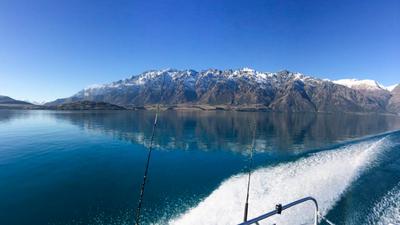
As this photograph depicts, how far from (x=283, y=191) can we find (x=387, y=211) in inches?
393

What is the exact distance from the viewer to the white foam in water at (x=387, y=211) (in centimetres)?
2228

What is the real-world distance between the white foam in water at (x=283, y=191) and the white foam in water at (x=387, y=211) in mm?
3771

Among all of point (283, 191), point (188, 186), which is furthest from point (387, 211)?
point (188, 186)

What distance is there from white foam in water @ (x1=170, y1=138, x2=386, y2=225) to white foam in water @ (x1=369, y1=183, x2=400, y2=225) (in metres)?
3.77

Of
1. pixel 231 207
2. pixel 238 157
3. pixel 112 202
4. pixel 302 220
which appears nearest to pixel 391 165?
pixel 238 157

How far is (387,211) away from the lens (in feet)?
79.7

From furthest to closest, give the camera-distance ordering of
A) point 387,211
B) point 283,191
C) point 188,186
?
point 188,186 → point 283,191 → point 387,211

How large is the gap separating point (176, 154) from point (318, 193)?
1239 inches

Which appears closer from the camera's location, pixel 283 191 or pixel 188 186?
pixel 283 191

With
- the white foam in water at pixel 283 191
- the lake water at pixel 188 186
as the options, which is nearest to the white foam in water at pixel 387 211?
the lake water at pixel 188 186

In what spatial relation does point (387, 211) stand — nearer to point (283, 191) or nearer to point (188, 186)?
point (283, 191)

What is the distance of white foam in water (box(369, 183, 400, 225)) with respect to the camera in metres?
22.3

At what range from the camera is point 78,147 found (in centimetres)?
5906

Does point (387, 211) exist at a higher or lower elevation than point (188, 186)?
higher
